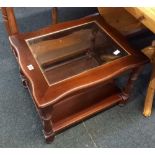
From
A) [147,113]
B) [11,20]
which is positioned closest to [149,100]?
[147,113]

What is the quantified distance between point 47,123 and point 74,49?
15.1 inches

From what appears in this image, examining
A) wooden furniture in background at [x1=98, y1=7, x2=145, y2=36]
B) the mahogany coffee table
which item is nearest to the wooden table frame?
the mahogany coffee table

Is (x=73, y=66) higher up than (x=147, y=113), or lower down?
higher up

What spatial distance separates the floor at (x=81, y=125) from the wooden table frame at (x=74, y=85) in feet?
0.21

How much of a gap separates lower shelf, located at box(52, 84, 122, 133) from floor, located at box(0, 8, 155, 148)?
68 mm

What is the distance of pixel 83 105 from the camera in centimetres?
113

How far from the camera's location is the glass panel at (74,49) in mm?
970

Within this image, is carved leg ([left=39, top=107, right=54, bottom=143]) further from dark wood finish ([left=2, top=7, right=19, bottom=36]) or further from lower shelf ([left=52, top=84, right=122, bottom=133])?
dark wood finish ([left=2, top=7, right=19, bottom=36])

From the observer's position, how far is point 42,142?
1.08 meters

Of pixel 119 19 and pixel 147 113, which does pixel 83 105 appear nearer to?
pixel 147 113

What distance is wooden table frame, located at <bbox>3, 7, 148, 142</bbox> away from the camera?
81cm

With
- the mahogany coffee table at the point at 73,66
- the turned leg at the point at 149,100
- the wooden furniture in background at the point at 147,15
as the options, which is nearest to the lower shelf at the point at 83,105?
the mahogany coffee table at the point at 73,66

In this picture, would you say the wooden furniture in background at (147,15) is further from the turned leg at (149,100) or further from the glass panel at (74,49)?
the turned leg at (149,100)
